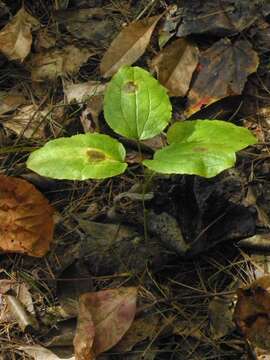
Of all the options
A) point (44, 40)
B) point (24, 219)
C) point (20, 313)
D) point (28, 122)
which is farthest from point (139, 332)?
point (44, 40)

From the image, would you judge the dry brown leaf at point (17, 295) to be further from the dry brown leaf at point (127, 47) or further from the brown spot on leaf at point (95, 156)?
the dry brown leaf at point (127, 47)

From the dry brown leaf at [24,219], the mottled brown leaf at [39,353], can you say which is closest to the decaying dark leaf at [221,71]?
the dry brown leaf at [24,219]

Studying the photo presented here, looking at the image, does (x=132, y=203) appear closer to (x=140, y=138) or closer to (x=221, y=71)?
(x=140, y=138)

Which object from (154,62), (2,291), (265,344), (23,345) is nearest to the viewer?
(265,344)

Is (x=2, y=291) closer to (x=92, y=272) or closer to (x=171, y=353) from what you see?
(x=92, y=272)

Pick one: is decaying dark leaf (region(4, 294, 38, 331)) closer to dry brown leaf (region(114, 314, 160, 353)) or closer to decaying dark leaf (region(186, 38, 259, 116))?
dry brown leaf (region(114, 314, 160, 353))

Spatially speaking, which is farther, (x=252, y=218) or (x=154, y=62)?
(x=154, y=62)

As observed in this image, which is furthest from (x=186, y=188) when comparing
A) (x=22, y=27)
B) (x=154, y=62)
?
(x=22, y=27)

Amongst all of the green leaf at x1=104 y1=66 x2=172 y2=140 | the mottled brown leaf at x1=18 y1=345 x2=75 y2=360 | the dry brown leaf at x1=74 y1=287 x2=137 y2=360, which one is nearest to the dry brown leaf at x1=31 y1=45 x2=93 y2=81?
the green leaf at x1=104 y1=66 x2=172 y2=140
